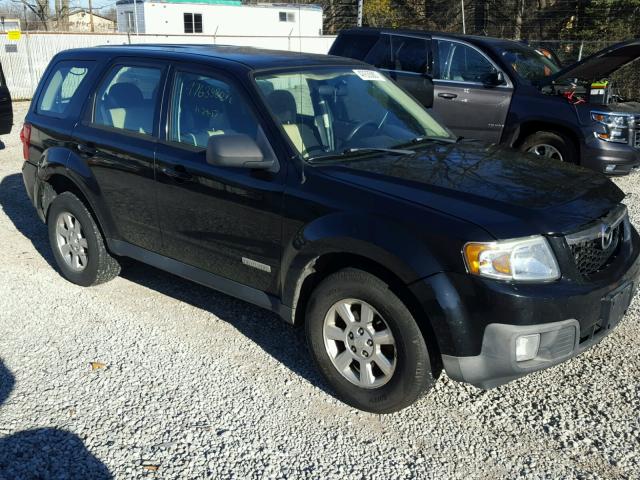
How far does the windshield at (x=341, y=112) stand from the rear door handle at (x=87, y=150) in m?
1.57

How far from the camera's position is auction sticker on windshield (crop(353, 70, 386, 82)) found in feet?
14.6

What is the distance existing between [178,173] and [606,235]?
2541mm

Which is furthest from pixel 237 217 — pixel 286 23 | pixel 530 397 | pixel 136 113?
pixel 286 23

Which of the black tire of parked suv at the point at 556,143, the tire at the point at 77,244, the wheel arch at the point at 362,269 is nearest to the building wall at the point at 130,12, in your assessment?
the black tire of parked suv at the point at 556,143

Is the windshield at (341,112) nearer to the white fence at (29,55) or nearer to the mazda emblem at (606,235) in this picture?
the mazda emblem at (606,235)

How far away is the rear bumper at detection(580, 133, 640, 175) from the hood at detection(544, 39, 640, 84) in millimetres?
783

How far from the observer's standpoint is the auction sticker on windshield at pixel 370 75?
14.6 feet

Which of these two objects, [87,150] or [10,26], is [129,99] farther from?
[10,26]

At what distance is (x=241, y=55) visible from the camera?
426cm

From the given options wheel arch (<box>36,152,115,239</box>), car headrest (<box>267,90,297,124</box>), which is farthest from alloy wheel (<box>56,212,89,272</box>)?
car headrest (<box>267,90,297,124</box>)

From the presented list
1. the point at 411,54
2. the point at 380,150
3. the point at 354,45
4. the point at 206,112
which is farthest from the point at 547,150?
the point at 206,112

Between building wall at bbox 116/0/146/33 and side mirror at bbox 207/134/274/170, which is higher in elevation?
building wall at bbox 116/0/146/33

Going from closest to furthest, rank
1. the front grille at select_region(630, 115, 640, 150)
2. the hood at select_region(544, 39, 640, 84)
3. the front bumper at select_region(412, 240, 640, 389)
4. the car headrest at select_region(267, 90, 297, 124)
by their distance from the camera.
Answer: the front bumper at select_region(412, 240, 640, 389) < the car headrest at select_region(267, 90, 297, 124) < the hood at select_region(544, 39, 640, 84) < the front grille at select_region(630, 115, 640, 150)

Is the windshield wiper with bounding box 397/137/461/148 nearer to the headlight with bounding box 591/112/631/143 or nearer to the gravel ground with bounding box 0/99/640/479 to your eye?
the gravel ground with bounding box 0/99/640/479
